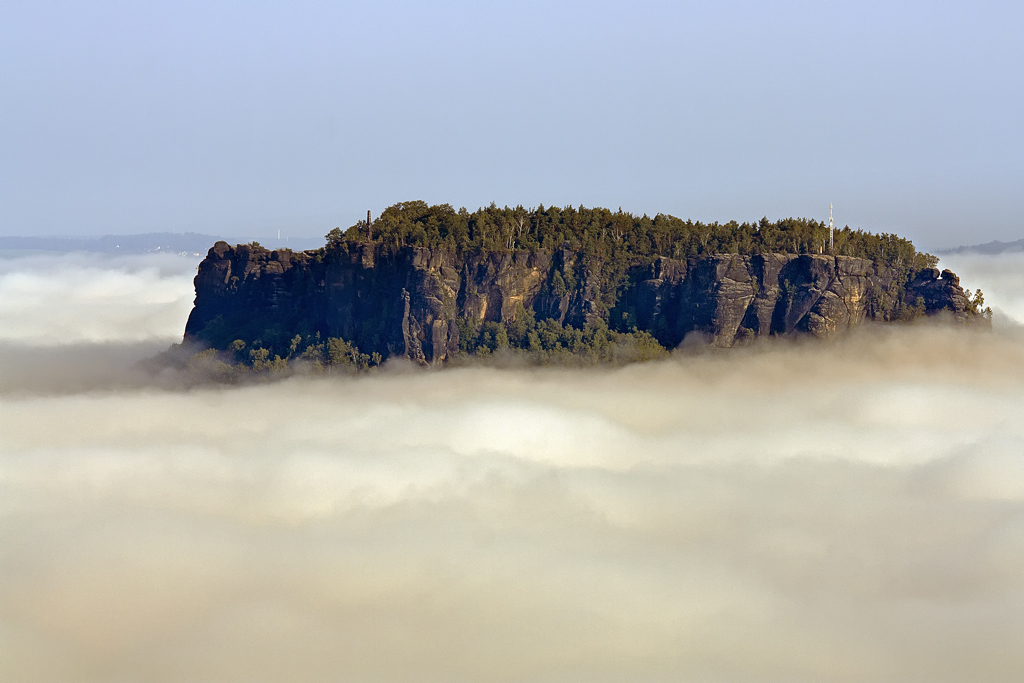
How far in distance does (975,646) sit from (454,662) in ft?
112

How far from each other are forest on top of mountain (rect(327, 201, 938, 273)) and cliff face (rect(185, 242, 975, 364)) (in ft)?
6.68

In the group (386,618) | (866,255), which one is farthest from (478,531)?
(866,255)

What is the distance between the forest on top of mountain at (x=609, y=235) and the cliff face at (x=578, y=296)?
2035 millimetres

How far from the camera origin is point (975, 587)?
91438 mm

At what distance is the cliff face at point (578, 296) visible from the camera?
131 m

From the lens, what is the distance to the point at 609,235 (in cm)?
14112

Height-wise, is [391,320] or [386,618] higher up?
[391,320]

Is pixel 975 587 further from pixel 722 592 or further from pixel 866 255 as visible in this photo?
pixel 866 255

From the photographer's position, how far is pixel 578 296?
137 metres

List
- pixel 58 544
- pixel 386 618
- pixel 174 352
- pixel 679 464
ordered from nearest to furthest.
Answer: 1. pixel 386 618
2. pixel 58 544
3. pixel 679 464
4. pixel 174 352

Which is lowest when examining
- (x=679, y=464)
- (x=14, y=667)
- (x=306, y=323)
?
(x=14, y=667)

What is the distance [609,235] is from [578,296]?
8943 millimetres

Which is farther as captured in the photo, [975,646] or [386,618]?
[386,618]

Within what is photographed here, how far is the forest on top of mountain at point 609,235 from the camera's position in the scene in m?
136
